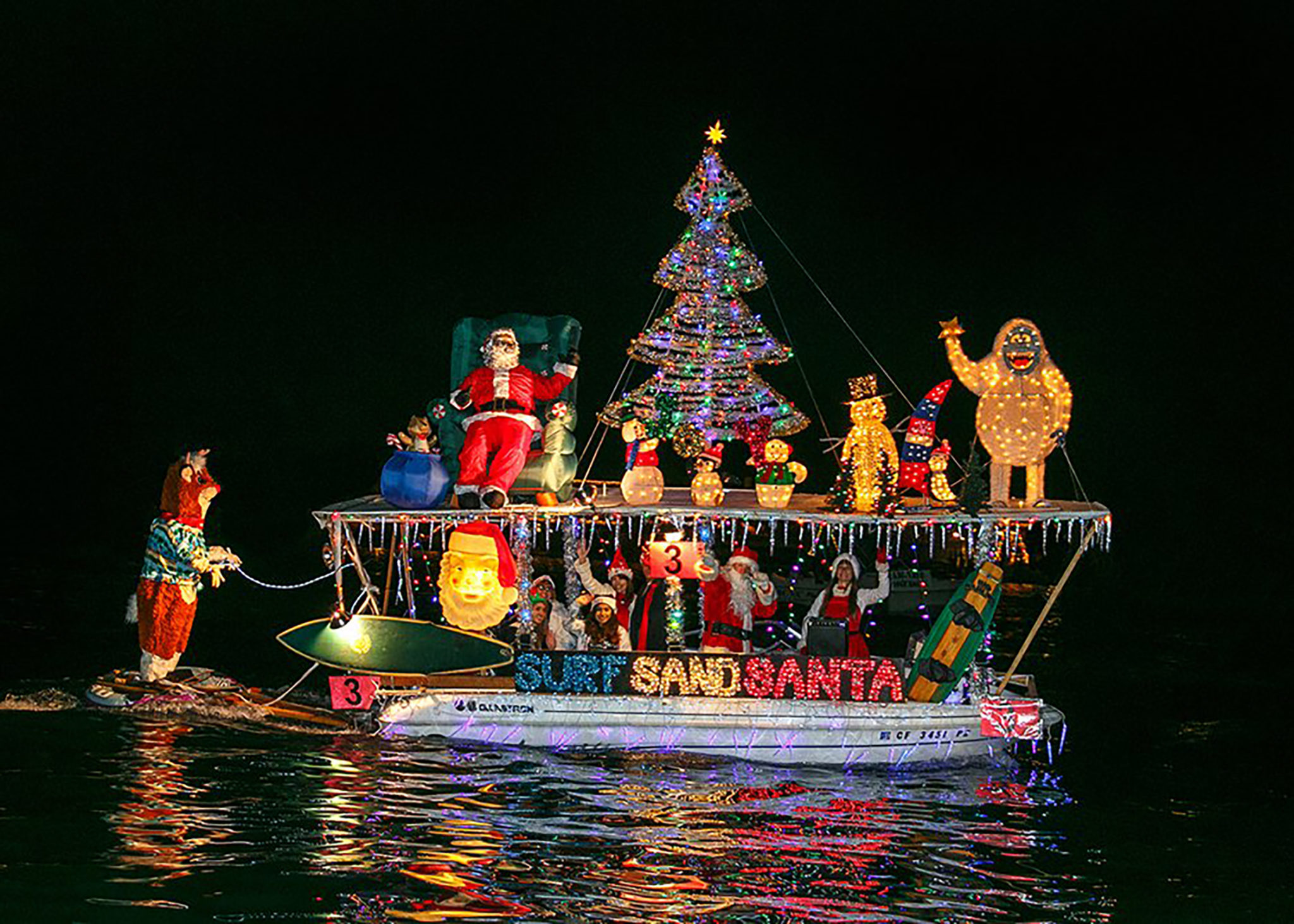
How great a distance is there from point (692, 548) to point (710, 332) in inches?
93.4

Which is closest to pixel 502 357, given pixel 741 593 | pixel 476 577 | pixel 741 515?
pixel 476 577

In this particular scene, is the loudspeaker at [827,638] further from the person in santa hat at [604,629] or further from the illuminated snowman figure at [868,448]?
the person in santa hat at [604,629]

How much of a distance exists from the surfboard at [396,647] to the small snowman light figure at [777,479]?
2.70 meters

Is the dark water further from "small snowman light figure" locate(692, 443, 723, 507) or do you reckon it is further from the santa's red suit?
the santa's red suit

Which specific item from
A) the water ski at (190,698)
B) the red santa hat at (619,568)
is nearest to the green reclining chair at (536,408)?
the red santa hat at (619,568)

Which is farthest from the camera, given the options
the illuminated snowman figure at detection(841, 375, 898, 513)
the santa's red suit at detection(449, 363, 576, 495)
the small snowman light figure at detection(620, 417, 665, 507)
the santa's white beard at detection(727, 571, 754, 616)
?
the santa's white beard at detection(727, 571, 754, 616)

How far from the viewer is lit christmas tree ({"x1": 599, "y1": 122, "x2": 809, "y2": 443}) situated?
19.0m

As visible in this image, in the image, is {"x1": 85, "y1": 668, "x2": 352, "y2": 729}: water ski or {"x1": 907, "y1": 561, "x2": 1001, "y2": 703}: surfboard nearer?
{"x1": 907, "y1": 561, "x2": 1001, "y2": 703}: surfboard

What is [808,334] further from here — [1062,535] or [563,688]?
[563,688]

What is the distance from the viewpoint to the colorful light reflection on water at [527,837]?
13.5m

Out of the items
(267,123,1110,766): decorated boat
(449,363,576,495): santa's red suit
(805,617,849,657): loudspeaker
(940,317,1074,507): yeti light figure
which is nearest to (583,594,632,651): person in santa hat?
(267,123,1110,766): decorated boat

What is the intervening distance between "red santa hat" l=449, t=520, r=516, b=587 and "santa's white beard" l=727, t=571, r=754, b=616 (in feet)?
7.00

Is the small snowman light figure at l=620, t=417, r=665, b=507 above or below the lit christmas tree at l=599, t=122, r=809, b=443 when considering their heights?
below

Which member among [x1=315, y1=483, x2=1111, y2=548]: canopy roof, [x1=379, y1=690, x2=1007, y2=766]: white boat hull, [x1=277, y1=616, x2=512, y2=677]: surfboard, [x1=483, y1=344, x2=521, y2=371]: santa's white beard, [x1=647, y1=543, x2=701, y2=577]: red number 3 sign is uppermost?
[x1=483, y1=344, x2=521, y2=371]: santa's white beard
